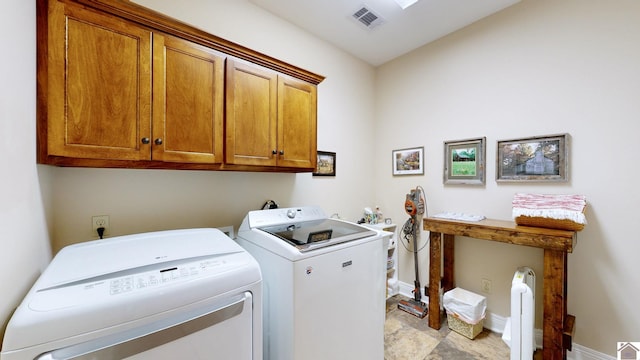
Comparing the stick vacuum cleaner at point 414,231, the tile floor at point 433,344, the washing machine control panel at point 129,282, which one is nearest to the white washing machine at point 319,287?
the washing machine control panel at point 129,282

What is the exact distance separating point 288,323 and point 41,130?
1460 mm

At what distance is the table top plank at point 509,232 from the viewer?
160 centimetres

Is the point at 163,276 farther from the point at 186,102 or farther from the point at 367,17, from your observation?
the point at 367,17

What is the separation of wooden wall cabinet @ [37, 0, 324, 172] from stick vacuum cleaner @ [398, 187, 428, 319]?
1.63 meters

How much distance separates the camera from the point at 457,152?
8.07 feet

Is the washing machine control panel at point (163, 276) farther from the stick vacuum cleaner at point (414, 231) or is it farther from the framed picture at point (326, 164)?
the stick vacuum cleaner at point (414, 231)

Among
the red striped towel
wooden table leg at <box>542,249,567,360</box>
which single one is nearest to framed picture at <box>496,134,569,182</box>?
the red striped towel

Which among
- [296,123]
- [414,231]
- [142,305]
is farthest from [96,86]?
[414,231]

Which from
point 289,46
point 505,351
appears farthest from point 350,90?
point 505,351

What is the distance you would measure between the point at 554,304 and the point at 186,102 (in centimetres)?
276

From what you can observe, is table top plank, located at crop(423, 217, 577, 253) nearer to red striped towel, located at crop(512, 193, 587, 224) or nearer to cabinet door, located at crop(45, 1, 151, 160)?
red striped towel, located at crop(512, 193, 587, 224)

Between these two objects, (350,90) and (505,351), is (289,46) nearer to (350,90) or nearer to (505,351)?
(350,90)

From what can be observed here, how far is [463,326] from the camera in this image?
215 centimetres

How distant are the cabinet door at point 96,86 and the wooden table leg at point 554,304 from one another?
8.85ft
